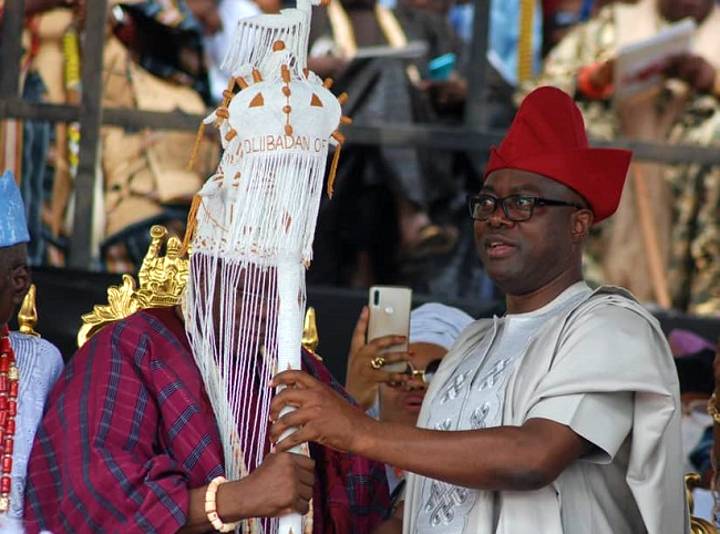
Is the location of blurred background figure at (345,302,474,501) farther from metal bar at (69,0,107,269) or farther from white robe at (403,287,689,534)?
metal bar at (69,0,107,269)

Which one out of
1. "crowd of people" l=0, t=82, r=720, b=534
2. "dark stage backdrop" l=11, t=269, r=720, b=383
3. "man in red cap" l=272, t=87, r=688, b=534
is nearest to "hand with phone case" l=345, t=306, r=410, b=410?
"crowd of people" l=0, t=82, r=720, b=534

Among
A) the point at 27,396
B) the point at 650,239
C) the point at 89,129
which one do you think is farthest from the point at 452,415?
the point at 650,239

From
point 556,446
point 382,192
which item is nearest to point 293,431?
point 556,446

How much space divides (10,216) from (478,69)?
322 centimetres

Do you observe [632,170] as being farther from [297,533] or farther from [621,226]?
[297,533]

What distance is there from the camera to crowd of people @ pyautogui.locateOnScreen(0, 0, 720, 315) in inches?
285

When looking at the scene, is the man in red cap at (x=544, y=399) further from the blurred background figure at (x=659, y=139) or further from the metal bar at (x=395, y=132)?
the blurred background figure at (x=659, y=139)

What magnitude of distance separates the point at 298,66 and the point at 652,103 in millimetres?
4730

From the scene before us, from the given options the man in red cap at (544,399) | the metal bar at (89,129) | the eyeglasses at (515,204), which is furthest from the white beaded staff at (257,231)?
the metal bar at (89,129)

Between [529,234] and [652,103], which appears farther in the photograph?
[652,103]

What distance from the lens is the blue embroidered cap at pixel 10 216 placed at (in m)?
4.14

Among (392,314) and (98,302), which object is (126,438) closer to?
(392,314)

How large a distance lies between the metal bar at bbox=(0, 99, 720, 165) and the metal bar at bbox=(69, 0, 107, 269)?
118mm

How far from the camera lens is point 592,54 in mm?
8578
